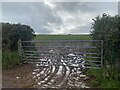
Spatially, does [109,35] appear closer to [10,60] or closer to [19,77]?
[19,77]

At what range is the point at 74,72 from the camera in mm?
14492

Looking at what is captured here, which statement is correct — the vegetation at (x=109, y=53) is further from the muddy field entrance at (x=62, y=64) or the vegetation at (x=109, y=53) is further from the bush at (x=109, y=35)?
the muddy field entrance at (x=62, y=64)

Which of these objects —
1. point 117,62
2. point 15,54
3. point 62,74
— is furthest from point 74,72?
point 15,54

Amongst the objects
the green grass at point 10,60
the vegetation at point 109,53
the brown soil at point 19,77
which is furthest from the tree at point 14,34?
the vegetation at point 109,53

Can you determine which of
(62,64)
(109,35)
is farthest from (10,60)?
(109,35)

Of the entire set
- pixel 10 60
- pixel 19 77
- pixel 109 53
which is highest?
pixel 109 53

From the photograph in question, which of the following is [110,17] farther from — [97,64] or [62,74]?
[62,74]

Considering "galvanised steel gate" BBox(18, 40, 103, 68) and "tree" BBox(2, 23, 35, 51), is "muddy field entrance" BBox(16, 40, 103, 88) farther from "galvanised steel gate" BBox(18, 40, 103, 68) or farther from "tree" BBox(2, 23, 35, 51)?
"tree" BBox(2, 23, 35, 51)

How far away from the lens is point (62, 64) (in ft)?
53.4

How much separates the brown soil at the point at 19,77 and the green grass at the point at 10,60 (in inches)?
15.9

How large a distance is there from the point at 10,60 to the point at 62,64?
3.03 m

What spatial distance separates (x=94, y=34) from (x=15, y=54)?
16.8 ft

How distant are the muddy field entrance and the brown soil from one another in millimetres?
272

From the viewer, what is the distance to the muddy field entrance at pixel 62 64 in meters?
12.3
